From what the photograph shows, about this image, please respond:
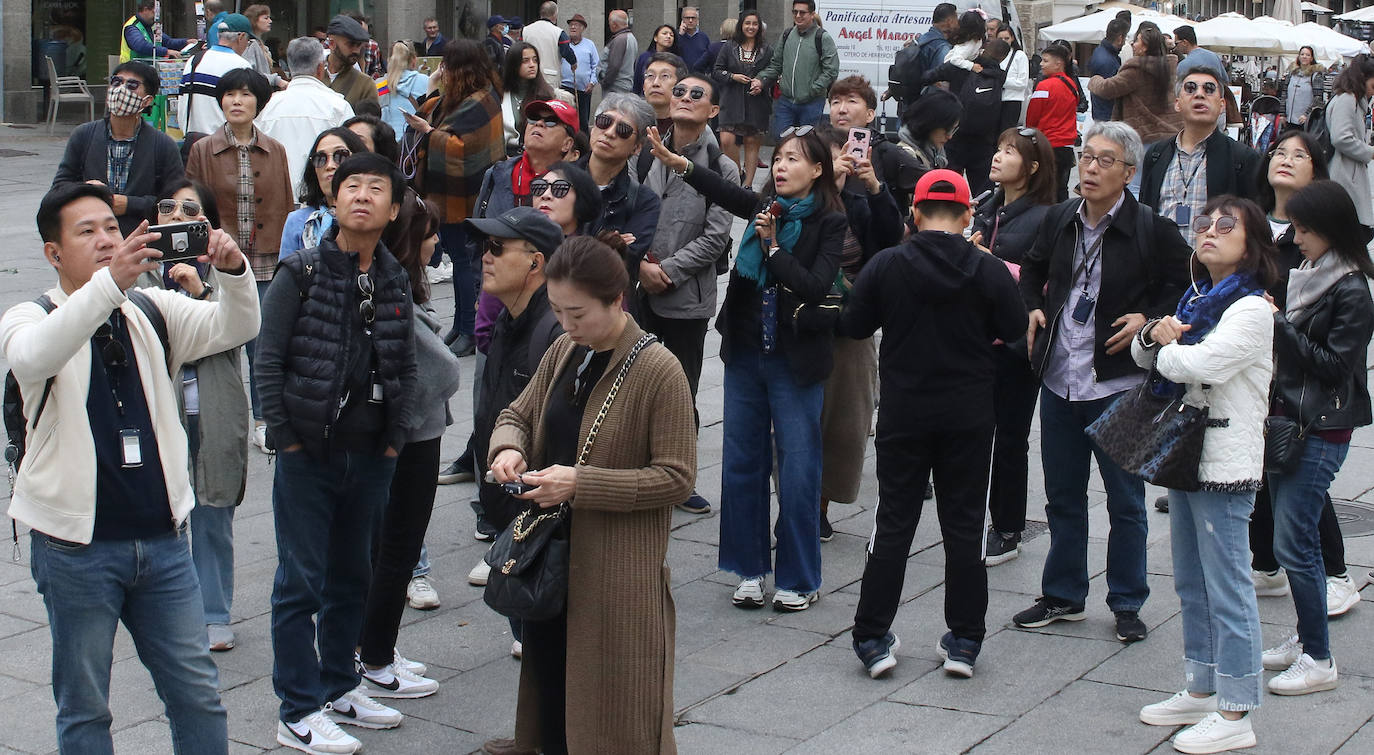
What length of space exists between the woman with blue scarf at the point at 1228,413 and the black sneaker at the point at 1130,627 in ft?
2.49

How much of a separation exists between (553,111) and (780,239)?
1402 millimetres

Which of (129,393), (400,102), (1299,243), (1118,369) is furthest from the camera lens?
(400,102)

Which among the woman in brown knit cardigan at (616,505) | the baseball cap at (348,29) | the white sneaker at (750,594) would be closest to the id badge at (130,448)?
the woman in brown knit cardigan at (616,505)

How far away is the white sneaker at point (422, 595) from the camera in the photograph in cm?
596

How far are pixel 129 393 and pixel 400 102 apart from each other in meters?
8.60

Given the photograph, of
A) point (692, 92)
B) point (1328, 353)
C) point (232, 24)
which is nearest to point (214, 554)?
point (692, 92)

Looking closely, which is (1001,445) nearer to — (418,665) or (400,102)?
(418,665)

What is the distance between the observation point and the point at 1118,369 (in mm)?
5496

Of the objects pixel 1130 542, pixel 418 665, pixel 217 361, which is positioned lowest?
pixel 418 665

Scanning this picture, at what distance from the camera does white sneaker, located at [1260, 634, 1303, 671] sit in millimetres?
5426

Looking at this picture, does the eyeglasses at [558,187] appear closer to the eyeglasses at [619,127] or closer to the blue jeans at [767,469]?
the eyeglasses at [619,127]

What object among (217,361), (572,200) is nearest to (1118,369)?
(572,200)

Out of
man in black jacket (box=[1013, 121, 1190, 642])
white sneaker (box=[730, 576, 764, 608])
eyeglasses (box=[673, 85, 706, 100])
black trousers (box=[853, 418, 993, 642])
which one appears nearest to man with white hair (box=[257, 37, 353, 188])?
eyeglasses (box=[673, 85, 706, 100])

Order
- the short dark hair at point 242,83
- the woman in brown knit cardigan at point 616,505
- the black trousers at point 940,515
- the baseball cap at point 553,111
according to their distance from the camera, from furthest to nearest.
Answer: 1. the short dark hair at point 242,83
2. the baseball cap at point 553,111
3. the black trousers at point 940,515
4. the woman in brown knit cardigan at point 616,505
